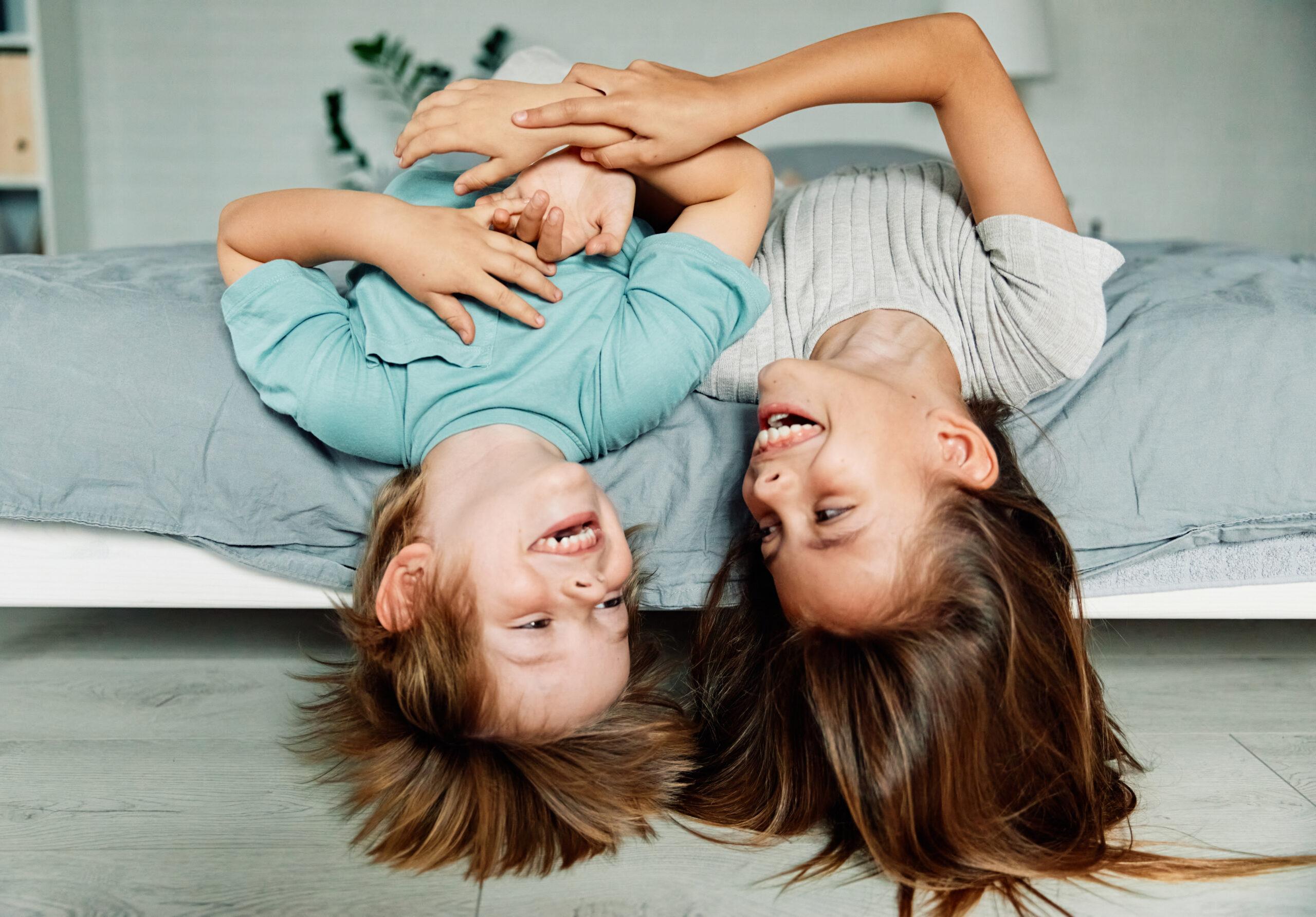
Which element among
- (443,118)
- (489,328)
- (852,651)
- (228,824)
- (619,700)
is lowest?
(228,824)

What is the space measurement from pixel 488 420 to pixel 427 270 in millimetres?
184

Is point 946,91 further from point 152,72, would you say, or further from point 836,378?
point 152,72

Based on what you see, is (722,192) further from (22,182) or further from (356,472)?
(22,182)

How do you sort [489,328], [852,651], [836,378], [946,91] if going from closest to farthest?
[852,651] < [836,378] < [489,328] < [946,91]

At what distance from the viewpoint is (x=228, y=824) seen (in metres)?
1.02

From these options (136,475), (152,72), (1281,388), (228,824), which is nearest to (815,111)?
(152,72)

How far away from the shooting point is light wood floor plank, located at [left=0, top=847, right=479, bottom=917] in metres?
0.89

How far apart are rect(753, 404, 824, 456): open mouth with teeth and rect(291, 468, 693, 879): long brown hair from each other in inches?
11.6

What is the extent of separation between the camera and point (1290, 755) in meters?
1.17

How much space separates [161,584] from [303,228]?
0.48 metres

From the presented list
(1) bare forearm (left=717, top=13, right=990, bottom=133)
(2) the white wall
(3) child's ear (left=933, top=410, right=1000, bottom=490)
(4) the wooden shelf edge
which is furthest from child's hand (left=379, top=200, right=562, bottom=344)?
(4) the wooden shelf edge

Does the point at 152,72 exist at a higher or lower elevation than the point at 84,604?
higher

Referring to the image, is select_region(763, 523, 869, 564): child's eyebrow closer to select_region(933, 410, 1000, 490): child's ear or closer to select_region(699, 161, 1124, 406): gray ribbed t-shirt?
select_region(933, 410, 1000, 490): child's ear

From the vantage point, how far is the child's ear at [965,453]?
1.03m
